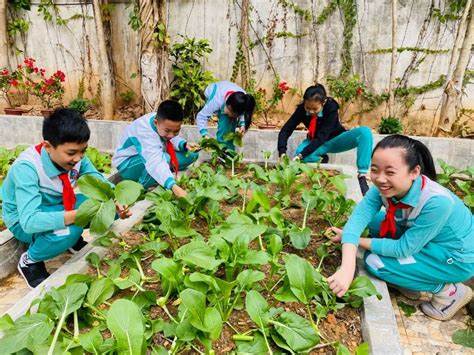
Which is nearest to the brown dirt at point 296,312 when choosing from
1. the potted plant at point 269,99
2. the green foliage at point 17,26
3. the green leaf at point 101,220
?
the green leaf at point 101,220

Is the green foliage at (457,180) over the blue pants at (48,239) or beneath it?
beneath

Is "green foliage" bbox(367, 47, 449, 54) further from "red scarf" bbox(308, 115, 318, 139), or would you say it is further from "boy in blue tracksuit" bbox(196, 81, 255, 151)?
"boy in blue tracksuit" bbox(196, 81, 255, 151)

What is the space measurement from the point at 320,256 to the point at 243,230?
23.4 inches

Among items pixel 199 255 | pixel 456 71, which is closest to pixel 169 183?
pixel 199 255

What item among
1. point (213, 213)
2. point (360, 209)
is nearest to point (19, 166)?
point (213, 213)

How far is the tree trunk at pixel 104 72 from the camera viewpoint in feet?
17.6

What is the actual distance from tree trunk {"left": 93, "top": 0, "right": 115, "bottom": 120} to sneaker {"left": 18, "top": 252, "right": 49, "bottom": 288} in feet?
12.4

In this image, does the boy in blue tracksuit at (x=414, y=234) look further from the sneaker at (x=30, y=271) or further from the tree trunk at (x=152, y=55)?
the tree trunk at (x=152, y=55)

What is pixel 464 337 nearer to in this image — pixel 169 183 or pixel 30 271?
pixel 169 183

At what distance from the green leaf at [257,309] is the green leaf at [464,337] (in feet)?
3.61

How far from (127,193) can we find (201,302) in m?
0.78

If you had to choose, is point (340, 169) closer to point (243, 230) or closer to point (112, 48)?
point (243, 230)

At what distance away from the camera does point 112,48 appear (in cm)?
605

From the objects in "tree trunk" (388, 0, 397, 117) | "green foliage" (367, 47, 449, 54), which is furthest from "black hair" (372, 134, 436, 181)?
"green foliage" (367, 47, 449, 54)
